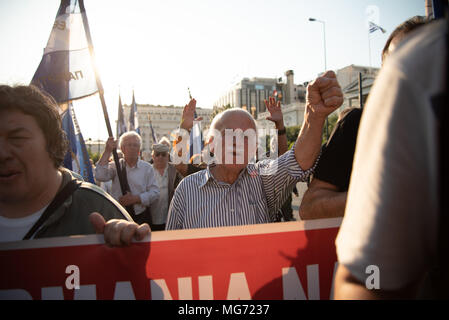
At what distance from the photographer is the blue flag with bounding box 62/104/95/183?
4023mm

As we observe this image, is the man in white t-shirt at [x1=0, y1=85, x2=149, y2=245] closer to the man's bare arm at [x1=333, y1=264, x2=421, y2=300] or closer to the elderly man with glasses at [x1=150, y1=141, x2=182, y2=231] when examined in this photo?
the man's bare arm at [x1=333, y1=264, x2=421, y2=300]

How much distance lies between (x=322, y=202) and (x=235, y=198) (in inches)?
27.5

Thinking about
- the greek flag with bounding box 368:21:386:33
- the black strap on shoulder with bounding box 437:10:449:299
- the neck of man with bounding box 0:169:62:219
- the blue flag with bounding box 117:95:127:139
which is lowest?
the neck of man with bounding box 0:169:62:219

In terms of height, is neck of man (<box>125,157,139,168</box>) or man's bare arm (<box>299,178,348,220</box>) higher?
neck of man (<box>125,157,139,168</box>)

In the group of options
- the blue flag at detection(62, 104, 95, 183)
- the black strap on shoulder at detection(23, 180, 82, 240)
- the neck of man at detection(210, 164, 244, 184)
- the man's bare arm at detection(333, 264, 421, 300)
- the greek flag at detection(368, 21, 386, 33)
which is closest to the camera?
the man's bare arm at detection(333, 264, 421, 300)

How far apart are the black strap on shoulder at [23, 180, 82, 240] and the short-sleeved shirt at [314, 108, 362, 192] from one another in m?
1.42

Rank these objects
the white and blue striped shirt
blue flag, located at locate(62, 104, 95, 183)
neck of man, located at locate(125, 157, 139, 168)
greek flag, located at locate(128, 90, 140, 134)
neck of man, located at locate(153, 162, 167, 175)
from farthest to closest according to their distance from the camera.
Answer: greek flag, located at locate(128, 90, 140, 134), neck of man, located at locate(153, 162, 167, 175), neck of man, located at locate(125, 157, 139, 168), blue flag, located at locate(62, 104, 95, 183), the white and blue striped shirt

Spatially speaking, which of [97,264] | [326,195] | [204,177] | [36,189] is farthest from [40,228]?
[326,195]

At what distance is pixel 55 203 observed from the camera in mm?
1550

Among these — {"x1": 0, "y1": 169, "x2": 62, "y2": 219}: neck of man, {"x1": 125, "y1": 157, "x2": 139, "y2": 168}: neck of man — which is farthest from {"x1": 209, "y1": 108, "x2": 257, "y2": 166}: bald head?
{"x1": 125, "y1": 157, "x2": 139, "y2": 168}: neck of man
